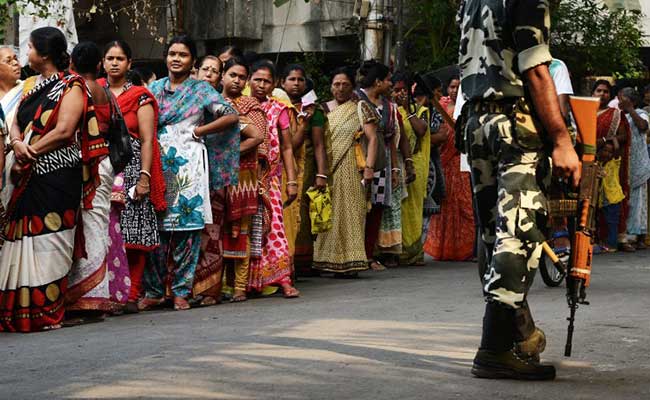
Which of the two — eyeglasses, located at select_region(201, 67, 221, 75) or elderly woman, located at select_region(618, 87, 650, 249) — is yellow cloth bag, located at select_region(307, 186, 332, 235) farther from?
elderly woman, located at select_region(618, 87, 650, 249)

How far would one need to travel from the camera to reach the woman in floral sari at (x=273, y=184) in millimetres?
10797

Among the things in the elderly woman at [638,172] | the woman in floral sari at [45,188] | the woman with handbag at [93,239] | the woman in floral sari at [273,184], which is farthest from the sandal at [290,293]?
the elderly woman at [638,172]

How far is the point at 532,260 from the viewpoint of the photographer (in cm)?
632

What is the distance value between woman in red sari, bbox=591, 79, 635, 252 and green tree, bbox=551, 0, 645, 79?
211 inches

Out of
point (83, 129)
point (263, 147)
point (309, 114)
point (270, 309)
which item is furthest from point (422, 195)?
point (83, 129)

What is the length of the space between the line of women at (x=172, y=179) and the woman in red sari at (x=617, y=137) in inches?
144

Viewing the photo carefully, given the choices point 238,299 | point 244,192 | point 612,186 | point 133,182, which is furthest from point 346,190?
point 612,186

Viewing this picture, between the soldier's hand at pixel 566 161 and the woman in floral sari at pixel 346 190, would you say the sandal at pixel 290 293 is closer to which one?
the woman in floral sari at pixel 346 190

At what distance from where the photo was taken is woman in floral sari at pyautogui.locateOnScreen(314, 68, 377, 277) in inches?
498

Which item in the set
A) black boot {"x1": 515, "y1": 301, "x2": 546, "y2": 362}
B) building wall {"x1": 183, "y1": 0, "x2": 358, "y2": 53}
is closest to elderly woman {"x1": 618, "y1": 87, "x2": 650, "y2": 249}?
building wall {"x1": 183, "y1": 0, "x2": 358, "y2": 53}

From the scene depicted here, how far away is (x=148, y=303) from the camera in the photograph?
1005 cm

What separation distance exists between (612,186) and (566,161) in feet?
35.0

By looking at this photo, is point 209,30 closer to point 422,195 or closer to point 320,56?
point 320,56

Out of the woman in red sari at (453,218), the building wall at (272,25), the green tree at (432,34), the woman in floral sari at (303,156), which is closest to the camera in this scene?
the woman in floral sari at (303,156)
